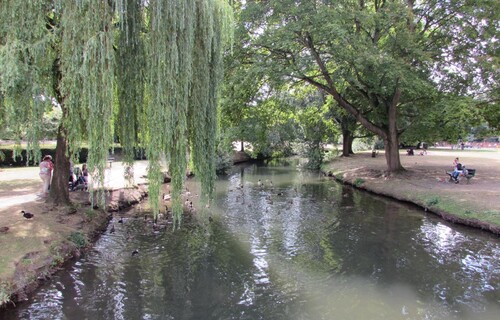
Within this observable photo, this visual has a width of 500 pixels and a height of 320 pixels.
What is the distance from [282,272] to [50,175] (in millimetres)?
9807

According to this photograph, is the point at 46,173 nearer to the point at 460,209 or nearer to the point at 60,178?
the point at 60,178

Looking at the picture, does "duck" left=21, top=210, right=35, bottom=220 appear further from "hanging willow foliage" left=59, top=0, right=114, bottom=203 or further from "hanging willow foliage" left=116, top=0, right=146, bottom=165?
"hanging willow foliage" left=116, top=0, right=146, bottom=165

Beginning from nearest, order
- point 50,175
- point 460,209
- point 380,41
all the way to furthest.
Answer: point 50,175 → point 460,209 → point 380,41

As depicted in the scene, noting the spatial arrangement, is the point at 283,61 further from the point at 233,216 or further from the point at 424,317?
the point at 424,317

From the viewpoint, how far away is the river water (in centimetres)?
717

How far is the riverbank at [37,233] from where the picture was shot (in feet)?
25.1

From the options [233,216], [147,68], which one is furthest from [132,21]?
[233,216]

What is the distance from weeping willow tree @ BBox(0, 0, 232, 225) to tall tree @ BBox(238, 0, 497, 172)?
283 inches

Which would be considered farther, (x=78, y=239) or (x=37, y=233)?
(x=78, y=239)

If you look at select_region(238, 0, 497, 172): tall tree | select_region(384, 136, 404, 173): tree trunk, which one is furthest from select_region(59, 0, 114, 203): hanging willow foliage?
select_region(384, 136, 404, 173): tree trunk

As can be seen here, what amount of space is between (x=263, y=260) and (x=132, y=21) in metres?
6.98

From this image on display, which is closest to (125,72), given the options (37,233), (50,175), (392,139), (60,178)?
(37,233)

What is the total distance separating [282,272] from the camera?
9000 millimetres

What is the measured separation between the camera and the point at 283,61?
17.9m
